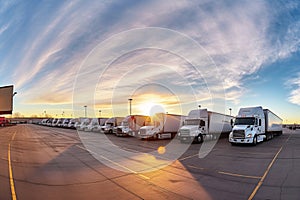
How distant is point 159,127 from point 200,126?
621 cm

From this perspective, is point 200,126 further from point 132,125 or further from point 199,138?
point 132,125

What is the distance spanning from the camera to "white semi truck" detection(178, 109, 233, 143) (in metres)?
25.0

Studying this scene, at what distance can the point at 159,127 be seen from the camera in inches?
1193

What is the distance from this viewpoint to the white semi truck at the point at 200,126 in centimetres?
2503

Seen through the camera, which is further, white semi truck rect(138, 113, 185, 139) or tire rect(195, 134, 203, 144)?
white semi truck rect(138, 113, 185, 139)

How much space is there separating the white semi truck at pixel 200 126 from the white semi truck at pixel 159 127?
386 cm

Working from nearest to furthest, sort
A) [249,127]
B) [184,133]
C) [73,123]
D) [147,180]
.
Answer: [147,180] → [249,127] → [184,133] → [73,123]

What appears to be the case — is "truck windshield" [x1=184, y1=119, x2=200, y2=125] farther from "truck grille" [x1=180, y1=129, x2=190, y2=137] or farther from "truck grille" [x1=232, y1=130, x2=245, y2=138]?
"truck grille" [x1=232, y1=130, x2=245, y2=138]

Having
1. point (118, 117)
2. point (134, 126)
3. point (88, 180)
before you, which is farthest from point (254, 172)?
point (118, 117)

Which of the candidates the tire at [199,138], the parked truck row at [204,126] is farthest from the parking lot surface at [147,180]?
the tire at [199,138]

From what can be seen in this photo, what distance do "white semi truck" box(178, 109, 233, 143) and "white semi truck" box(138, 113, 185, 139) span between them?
3.86 meters

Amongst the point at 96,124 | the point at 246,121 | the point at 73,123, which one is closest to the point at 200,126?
the point at 246,121

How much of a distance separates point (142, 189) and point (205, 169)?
185 inches

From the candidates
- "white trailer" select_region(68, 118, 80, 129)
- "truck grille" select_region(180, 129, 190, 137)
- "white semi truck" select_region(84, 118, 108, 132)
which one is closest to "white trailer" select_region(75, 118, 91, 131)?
"white semi truck" select_region(84, 118, 108, 132)
